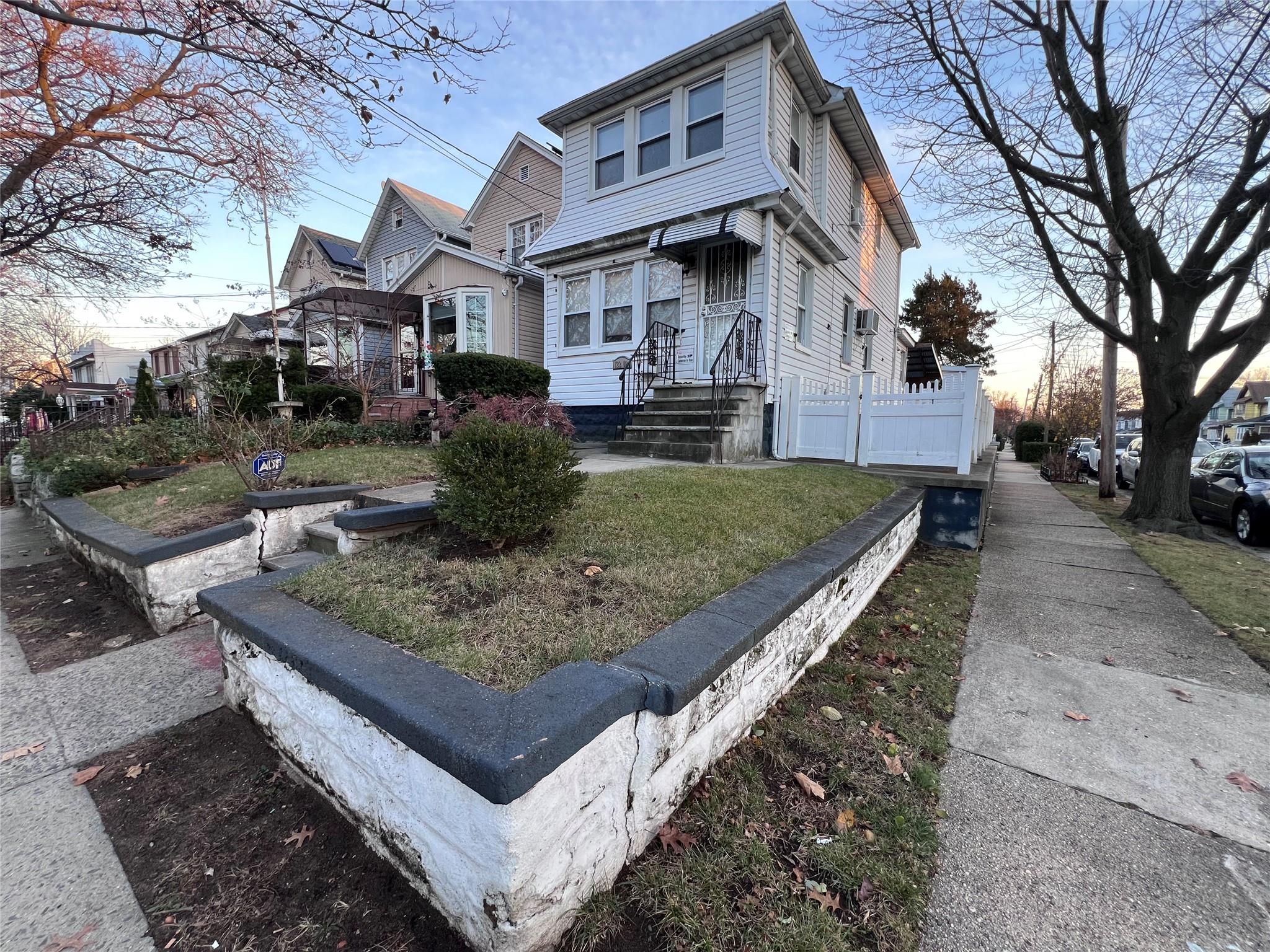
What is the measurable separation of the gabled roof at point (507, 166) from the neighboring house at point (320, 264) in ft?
27.0

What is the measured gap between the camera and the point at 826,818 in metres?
2.07

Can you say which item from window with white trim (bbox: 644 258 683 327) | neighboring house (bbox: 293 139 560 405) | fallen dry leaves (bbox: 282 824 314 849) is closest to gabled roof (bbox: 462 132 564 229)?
neighboring house (bbox: 293 139 560 405)

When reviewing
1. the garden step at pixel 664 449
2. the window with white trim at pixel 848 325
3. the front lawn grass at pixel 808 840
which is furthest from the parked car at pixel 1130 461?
the front lawn grass at pixel 808 840

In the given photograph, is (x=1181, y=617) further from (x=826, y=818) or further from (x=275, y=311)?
(x=275, y=311)

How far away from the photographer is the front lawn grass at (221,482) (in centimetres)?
488

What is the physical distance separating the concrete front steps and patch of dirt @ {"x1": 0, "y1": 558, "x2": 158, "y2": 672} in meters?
5.71

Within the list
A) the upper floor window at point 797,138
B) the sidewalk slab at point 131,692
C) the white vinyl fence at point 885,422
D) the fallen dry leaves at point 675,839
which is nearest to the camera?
the fallen dry leaves at point 675,839

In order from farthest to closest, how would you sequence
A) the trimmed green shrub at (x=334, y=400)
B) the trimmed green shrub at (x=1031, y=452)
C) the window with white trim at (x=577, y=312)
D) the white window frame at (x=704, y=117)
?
the trimmed green shrub at (x=1031, y=452) → the trimmed green shrub at (x=334, y=400) → the window with white trim at (x=577, y=312) → the white window frame at (x=704, y=117)

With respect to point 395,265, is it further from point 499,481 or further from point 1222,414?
point 1222,414

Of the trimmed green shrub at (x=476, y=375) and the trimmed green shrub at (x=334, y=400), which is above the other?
the trimmed green shrub at (x=476, y=375)

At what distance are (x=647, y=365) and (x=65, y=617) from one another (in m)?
7.88

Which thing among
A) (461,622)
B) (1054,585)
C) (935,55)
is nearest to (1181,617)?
(1054,585)

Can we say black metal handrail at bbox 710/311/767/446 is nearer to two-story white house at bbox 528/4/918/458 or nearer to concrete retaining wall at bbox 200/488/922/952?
two-story white house at bbox 528/4/918/458

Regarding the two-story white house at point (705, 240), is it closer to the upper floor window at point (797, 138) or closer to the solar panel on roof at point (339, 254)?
the upper floor window at point (797, 138)
